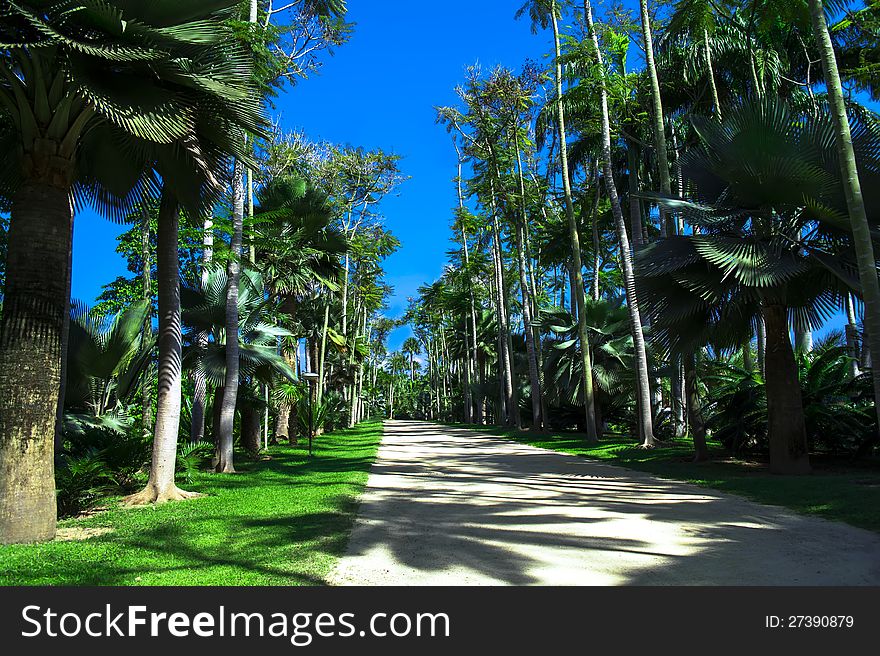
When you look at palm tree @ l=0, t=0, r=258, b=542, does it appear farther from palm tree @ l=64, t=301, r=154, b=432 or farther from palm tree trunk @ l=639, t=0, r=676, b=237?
palm tree trunk @ l=639, t=0, r=676, b=237

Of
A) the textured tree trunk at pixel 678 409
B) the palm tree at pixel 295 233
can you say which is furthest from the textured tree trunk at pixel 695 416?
the palm tree at pixel 295 233

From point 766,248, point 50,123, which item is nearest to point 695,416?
point 766,248

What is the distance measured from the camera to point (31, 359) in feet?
20.8

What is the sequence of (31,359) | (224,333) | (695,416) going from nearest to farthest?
(31,359) → (695,416) → (224,333)

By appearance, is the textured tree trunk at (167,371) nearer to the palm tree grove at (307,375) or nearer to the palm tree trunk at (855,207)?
the palm tree grove at (307,375)

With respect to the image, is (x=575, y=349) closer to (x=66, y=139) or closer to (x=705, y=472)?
(x=705, y=472)

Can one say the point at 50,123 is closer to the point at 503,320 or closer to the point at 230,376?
the point at 230,376

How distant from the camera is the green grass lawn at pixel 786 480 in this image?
7305mm

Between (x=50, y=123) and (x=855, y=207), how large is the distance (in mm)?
9390

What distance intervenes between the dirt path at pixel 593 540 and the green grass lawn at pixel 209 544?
423 mm

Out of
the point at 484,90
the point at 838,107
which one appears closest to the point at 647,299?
the point at 838,107

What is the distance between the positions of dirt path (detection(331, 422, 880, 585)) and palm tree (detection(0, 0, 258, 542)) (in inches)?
140

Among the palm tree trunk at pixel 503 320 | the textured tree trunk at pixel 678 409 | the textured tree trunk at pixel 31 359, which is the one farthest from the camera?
the palm tree trunk at pixel 503 320

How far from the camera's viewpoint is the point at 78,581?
15.5ft
